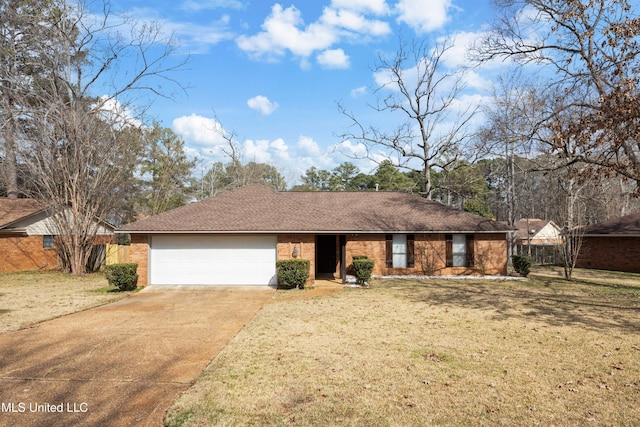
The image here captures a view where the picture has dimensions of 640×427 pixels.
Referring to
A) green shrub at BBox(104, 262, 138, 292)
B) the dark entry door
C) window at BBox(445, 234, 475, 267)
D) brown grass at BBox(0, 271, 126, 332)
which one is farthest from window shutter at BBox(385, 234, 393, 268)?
brown grass at BBox(0, 271, 126, 332)

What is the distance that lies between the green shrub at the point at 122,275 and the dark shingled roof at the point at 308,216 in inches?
64.4

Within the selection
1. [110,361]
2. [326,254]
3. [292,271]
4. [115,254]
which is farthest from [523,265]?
[115,254]

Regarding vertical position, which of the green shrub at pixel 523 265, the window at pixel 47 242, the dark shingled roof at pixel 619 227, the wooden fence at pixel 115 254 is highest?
the dark shingled roof at pixel 619 227

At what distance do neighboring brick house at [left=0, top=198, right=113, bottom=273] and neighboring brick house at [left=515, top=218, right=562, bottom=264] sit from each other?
2606 centimetres

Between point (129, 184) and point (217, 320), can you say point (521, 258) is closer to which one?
point (217, 320)

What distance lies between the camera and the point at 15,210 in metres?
22.2

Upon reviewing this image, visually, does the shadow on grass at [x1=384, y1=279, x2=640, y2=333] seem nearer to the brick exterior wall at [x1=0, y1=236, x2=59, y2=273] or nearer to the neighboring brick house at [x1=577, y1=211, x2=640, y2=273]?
the neighboring brick house at [x1=577, y1=211, x2=640, y2=273]

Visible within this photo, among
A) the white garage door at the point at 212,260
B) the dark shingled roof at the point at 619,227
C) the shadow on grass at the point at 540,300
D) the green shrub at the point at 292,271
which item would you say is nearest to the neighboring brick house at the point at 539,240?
the dark shingled roof at the point at 619,227

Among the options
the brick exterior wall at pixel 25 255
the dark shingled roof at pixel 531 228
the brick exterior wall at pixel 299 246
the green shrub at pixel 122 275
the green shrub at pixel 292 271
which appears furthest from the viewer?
the dark shingled roof at pixel 531 228

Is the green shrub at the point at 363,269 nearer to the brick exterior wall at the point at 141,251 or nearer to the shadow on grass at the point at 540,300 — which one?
the shadow on grass at the point at 540,300

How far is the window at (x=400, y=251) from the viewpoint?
55.3 feet

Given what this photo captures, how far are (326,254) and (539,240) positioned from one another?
39.2 meters

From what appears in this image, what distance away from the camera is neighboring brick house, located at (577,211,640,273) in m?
21.3

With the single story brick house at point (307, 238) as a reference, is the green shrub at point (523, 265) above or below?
below
